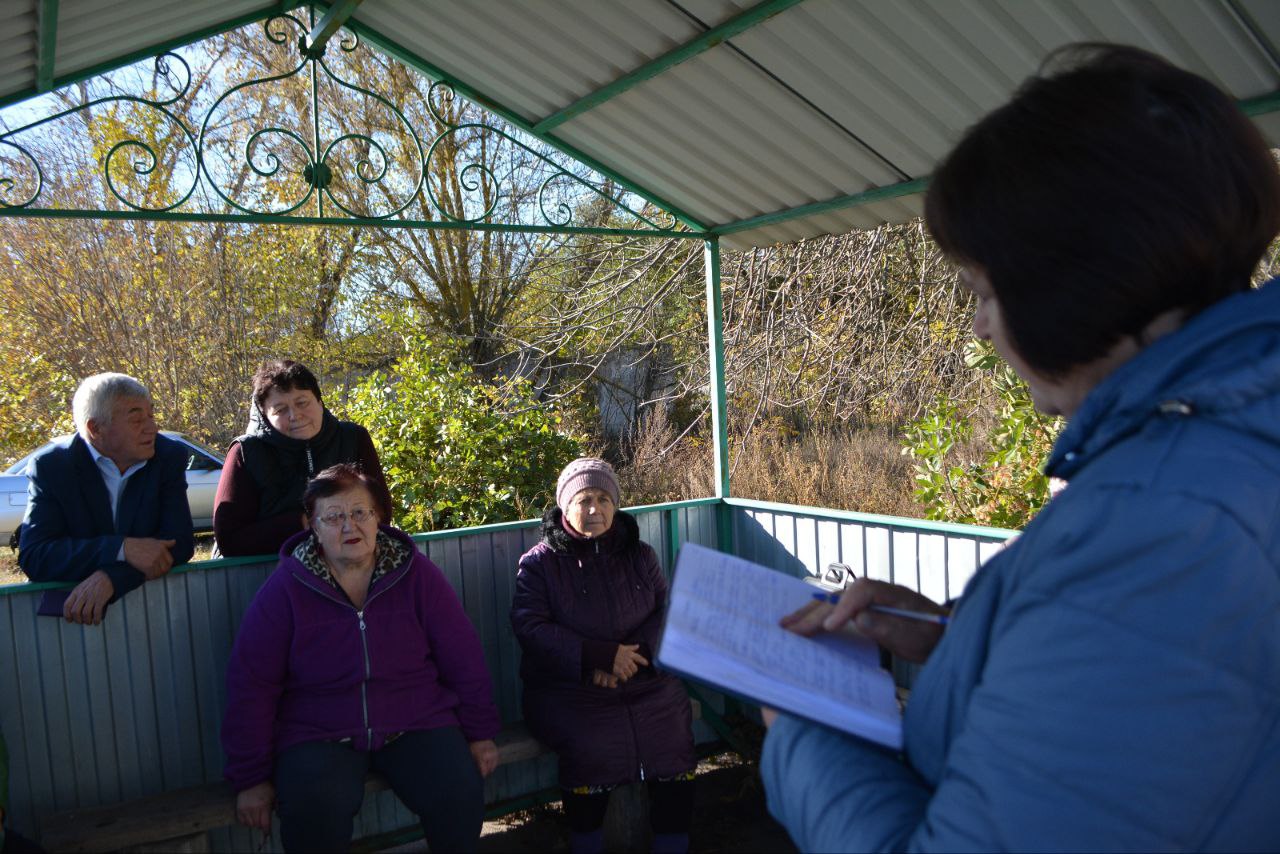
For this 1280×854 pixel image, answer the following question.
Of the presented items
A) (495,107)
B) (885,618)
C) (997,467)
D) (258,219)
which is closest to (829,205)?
(495,107)

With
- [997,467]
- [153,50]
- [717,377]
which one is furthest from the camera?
[997,467]

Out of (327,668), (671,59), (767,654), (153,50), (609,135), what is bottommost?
(327,668)

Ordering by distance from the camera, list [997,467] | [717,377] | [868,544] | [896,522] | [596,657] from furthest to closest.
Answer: [997,467] → [717,377] → [868,544] → [896,522] → [596,657]

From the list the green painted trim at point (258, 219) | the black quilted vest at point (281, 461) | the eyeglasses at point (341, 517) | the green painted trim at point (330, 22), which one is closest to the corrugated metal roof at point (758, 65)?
the green painted trim at point (330, 22)

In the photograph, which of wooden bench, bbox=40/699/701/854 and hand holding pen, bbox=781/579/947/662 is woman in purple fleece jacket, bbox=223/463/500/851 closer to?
wooden bench, bbox=40/699/701/854

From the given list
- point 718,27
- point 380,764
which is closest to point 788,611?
point 380,764

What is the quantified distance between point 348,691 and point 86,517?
108cm

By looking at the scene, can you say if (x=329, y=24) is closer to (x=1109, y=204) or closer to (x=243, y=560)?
(x=243, y=560)

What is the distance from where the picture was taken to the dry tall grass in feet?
28.1

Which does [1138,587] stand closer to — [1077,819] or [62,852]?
[1077,819]

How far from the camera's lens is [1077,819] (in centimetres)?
74

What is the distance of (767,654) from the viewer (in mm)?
1100

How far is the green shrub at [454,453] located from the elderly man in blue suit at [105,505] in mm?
2765

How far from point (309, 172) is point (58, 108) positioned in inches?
332
